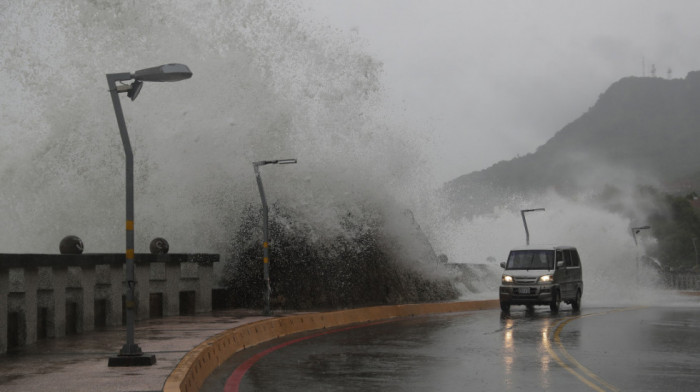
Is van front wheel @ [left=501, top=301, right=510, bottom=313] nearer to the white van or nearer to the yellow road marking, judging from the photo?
the white van

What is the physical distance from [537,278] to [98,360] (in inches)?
691

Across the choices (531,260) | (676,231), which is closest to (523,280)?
(531,260)

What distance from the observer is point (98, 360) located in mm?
12195

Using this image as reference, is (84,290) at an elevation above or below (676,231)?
below

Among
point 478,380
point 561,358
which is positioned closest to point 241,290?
point 561,358

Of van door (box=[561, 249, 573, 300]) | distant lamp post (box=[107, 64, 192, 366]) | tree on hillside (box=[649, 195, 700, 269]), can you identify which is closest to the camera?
distant lamp post (box=[107, 64, 192, 366])

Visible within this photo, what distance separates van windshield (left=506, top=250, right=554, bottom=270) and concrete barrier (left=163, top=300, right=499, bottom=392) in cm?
311

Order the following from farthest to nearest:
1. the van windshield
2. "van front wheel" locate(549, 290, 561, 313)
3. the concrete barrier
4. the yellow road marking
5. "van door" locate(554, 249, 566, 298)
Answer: the van windshield → "van door" locate(554, 249, 566, 298) → "van front wheel" locate(549, 290, 561, 313) → the concrete barrier → the yellow road marking

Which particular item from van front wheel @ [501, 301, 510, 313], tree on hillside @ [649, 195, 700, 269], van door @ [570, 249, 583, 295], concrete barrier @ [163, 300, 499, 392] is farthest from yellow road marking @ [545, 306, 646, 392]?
tree on hillside @ [649, 195, 700, 269]

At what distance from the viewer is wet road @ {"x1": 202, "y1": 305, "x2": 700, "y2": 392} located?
36.1 ft

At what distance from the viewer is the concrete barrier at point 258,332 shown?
10742 millimetres

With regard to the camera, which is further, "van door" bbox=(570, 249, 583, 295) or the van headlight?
"van door" bbox=(570, 249, 583, 295)

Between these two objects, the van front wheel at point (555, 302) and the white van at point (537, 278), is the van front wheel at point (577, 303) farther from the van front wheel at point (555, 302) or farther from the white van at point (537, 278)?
the van front wheel at point (555, 302)

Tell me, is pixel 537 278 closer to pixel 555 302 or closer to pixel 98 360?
pixel 555 302
